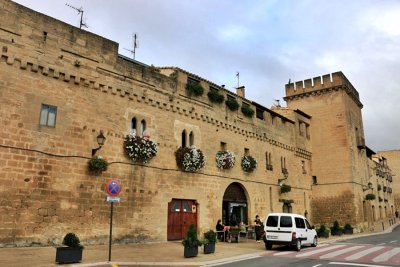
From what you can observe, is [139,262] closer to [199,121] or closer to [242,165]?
[199,121]

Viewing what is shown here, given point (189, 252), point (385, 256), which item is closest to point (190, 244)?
point (189, 252)

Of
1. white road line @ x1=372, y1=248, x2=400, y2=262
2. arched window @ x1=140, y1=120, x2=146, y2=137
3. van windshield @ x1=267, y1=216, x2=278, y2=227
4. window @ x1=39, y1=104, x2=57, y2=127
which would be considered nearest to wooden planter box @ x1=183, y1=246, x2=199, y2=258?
van windshield @ x1=267, y1=216, x2=278, y2=227

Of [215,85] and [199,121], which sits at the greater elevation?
[215,85]

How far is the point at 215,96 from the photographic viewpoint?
23.5 m

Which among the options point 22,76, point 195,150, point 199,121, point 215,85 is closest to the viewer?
point 22,76

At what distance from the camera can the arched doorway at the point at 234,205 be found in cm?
2336

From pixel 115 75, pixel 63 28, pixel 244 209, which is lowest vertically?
pixel 244 209

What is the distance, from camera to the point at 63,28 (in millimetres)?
15695

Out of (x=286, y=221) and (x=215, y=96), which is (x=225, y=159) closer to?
(x=215, y=96)

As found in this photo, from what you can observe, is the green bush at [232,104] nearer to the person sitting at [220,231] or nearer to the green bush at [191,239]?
the person sitting at [220,231]

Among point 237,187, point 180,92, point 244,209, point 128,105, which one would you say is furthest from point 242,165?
point 128,105

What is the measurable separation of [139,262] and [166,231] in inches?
276

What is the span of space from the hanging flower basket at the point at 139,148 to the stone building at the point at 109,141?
0.71 feet

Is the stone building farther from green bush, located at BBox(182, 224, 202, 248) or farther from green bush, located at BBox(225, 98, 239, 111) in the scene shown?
green bush, located at BBox(182, 224, 202, 248)
